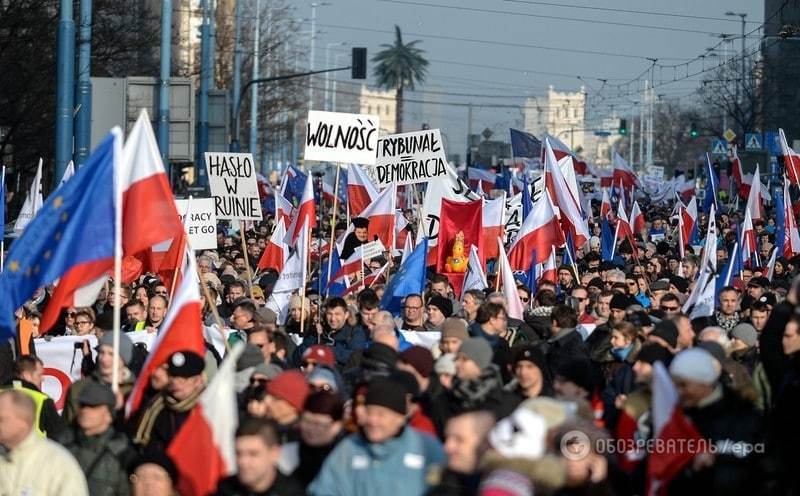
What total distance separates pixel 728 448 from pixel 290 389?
78.5 inches

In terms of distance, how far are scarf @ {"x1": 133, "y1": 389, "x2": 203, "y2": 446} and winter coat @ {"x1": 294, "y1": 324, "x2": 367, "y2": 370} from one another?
3.47 m

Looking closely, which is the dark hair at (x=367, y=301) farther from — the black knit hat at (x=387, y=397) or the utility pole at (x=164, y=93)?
the utility pole at (x=164, y=93)

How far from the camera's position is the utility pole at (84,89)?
2512cm

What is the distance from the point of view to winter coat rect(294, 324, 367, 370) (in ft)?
40.9

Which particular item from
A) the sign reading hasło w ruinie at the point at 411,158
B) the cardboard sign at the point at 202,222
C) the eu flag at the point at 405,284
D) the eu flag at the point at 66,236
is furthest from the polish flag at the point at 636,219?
the eu flag at the point at 66,236

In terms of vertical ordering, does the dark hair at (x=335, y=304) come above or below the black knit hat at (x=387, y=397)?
above

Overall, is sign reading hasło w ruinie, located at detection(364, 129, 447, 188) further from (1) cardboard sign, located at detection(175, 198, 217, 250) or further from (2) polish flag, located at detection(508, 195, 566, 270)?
(1) cardboard sign, located at detection(175, 198, 217, 250)

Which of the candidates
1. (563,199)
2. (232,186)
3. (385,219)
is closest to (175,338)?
(232,186)

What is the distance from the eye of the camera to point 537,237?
18953mm

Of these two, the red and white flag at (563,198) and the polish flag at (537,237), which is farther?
the red and white flag at (563,198)

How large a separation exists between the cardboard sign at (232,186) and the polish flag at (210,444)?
38.7ft

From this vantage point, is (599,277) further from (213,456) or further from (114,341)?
(213,456)

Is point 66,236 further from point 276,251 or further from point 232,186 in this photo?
point 276,251

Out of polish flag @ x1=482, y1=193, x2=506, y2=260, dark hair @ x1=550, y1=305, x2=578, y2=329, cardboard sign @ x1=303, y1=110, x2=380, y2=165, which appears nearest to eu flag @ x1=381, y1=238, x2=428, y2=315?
cardboard sign @ x1=303, y1=110, x2=380, y2=165
